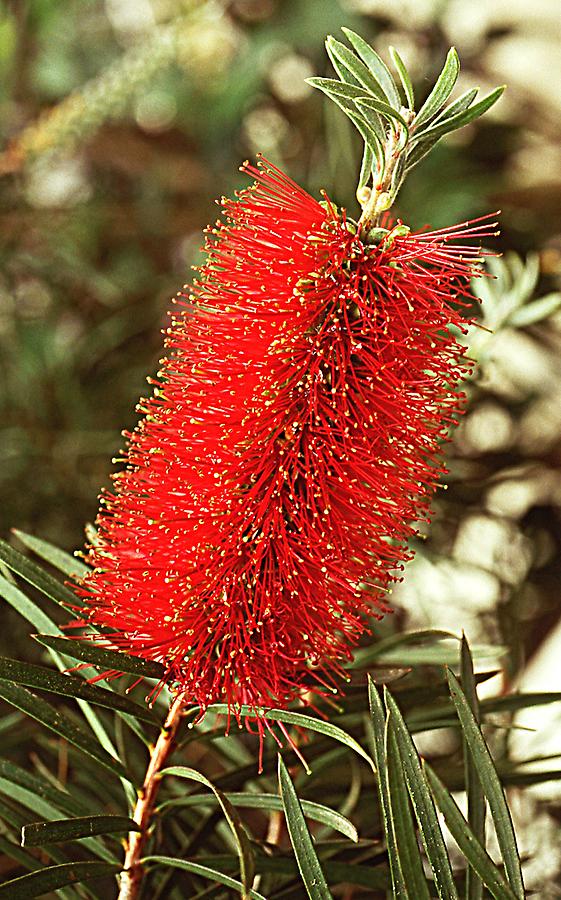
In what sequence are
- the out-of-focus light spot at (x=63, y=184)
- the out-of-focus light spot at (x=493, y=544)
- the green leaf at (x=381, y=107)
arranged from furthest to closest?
the out-of-focus light spot at (x=63, y=184) < the out-of-focus light spot at (x=493, y=544) < the green leaf at (x=381, y=107)

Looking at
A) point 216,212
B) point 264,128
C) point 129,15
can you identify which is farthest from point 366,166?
point 129,15

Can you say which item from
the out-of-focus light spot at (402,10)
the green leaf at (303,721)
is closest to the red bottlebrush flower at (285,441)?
the green leaf at (303,721)

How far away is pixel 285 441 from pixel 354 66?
15 cm

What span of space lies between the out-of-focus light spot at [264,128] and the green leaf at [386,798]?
46.1 inches

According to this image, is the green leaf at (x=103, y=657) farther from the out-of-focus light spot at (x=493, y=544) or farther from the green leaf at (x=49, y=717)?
the out-of-focus light spot at (x=493, y=544)

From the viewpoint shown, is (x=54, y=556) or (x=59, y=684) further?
(x=54, y=556)

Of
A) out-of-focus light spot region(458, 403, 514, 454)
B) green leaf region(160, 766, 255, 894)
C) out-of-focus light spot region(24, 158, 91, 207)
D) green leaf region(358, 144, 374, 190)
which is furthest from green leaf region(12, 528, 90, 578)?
out-of-focus light spot region(24, 158, 91, 207)

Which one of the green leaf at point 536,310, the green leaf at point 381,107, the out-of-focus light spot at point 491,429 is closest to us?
the green leaf at point 381,107

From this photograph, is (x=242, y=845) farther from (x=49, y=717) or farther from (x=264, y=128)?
(x=264, y=128)

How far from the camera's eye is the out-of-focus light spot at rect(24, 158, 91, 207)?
1345mm

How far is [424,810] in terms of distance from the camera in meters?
0.36

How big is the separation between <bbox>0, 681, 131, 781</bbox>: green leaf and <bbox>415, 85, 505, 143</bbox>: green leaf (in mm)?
283

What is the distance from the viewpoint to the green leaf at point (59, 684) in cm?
36

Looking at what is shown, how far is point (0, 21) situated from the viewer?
3.41 ft
